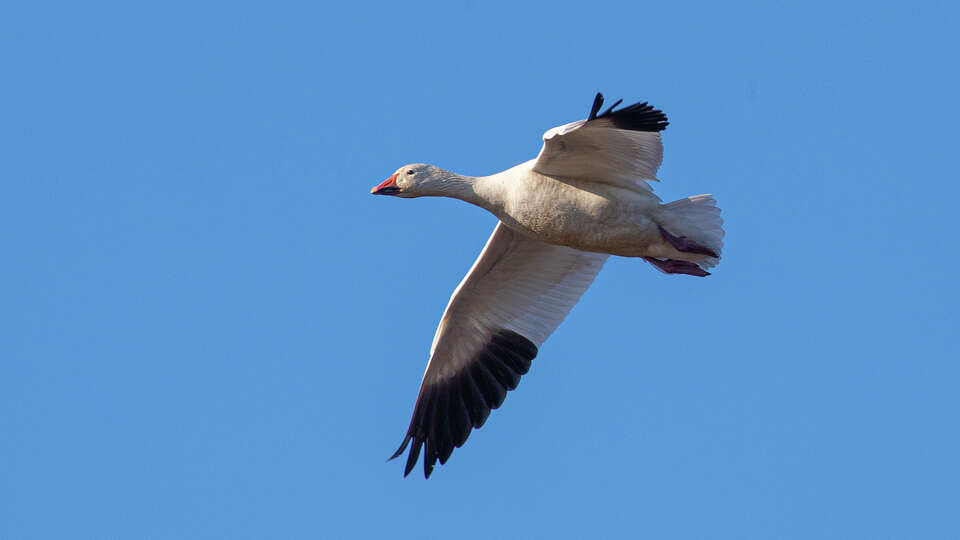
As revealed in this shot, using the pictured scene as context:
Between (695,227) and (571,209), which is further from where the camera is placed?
(695,227)

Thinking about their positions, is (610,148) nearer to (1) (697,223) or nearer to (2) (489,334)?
(1) (697,223)

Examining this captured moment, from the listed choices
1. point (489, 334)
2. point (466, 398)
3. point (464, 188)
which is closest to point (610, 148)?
point (464, 188)

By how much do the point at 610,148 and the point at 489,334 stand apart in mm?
2167

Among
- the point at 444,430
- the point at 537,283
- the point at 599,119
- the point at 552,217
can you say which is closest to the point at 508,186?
the point at 552,217

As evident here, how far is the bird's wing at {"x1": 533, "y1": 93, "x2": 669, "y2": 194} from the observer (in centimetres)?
813

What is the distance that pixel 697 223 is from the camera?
8867 millimetres

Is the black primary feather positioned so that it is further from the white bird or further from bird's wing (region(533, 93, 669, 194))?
bird's wing (region(533, 93, 669, 194))

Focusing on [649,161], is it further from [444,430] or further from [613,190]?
[444,430]

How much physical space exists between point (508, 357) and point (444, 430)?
0.72 meters

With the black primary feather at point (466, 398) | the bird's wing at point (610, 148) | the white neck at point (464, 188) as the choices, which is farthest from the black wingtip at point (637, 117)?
the black primary feather at point (466, 398)

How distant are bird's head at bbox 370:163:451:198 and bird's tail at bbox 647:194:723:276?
1.48 m

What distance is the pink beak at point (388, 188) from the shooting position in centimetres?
937

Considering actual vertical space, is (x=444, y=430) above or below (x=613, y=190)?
below

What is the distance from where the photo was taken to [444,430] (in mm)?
10031
